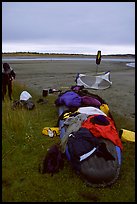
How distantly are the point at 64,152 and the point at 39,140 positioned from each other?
1.37 meters

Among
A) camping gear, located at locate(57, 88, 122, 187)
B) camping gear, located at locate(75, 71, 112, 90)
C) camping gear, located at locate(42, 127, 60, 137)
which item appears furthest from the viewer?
camping gear, located at locate(75, 71, 112, 90)

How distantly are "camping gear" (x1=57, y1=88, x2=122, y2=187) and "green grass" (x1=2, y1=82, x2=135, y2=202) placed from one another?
160mm

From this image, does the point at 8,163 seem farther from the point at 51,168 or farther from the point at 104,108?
the point at 104,108

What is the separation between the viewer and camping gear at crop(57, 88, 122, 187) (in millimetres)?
4598

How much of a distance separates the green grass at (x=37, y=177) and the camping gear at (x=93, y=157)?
160 millimetres

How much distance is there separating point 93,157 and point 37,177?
117 centimetres

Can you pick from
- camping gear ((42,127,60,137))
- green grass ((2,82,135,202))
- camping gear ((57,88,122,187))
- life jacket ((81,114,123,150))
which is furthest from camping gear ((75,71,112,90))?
camping gear ((57,88,122,187))

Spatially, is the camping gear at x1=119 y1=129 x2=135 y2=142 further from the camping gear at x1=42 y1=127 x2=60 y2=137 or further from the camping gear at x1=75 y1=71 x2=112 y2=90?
the camping gear at x1=75 y1=71 x2=112 y2=90

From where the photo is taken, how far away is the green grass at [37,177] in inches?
172

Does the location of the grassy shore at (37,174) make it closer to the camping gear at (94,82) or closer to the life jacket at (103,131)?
the life jacket at (103,131)

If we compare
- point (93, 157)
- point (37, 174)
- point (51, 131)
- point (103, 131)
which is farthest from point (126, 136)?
point (37, 174)

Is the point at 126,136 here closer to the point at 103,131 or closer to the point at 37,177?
the point at 103,131

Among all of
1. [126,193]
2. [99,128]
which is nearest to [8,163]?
[99,128]

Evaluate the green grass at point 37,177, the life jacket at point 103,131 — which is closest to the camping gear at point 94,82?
the green grass at point 37,177
